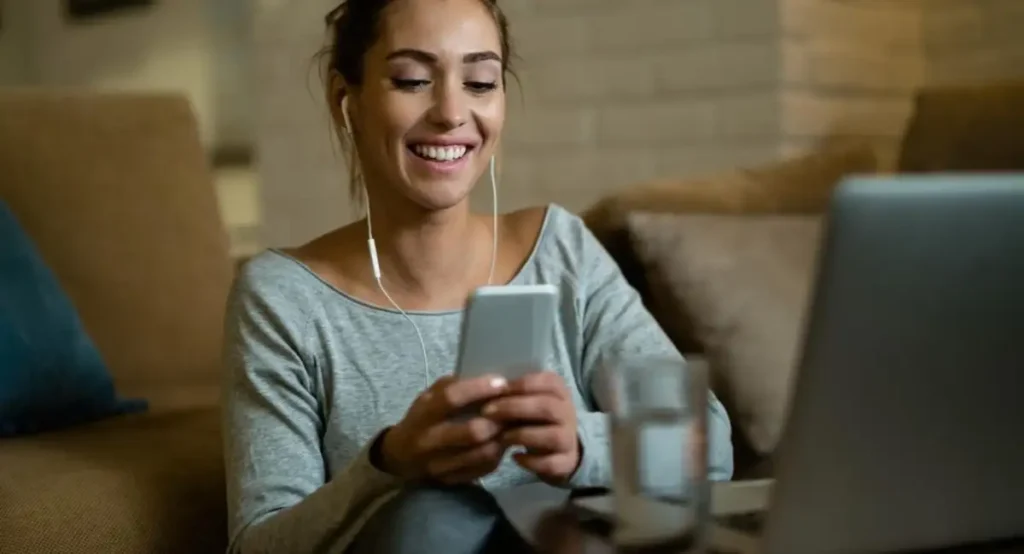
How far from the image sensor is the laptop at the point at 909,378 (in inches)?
25.8

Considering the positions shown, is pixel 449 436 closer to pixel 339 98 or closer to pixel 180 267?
pixel 339 98

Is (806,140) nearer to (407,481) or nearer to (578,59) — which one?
(578,59)

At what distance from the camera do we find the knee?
0.93 meters

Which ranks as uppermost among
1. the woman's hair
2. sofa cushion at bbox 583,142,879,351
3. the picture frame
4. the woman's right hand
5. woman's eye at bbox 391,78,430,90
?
the picture frame

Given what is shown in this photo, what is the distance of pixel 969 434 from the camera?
28.4 inches

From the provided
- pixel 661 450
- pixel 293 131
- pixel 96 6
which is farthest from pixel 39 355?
pixel 96 6

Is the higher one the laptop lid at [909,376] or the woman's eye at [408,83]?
the woman's eye at [408,83]

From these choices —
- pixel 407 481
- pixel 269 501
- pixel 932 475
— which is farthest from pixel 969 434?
pixel 269 501

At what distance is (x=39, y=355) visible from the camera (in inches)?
64.5

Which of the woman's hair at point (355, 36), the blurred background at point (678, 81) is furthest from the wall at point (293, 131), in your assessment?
the woman's hair at point (355, 36)

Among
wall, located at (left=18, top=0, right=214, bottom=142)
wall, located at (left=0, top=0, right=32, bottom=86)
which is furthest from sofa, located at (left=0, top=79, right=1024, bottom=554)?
wall, located at (left=0, top=0, right=32, bottom=86)

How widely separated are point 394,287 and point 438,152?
0.51 ft

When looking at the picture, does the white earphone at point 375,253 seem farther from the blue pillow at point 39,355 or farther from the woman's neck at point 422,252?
the blue pillow at point 39,355

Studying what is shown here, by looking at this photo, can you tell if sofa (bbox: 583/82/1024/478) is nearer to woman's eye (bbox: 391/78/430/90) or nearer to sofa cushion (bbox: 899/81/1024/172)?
sofa cushion (bbox: 899/81/1024/172)
